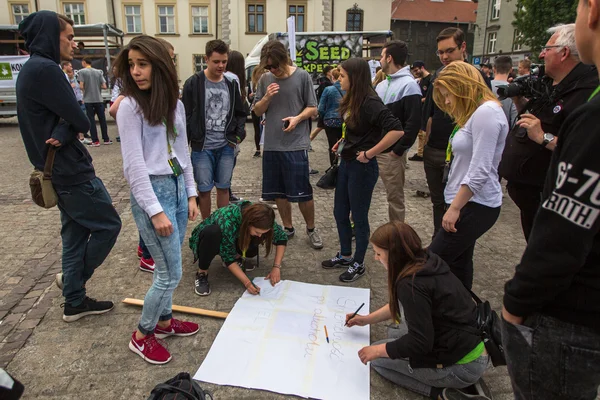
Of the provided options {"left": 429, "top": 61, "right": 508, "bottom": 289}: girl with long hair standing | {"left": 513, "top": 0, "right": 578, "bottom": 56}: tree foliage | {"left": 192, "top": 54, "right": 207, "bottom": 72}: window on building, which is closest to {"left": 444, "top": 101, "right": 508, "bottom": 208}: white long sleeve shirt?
{"left": 429, "top": 61, "right": 508, "bottom": 289}: girl with long hair standing

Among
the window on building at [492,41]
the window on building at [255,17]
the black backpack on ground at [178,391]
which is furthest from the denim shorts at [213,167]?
the window on building at [492,41]

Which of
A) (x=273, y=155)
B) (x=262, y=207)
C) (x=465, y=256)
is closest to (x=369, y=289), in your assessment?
(x=465, y=256)

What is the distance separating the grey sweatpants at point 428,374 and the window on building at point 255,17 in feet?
93.4

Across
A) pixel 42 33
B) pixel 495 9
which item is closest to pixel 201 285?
pixel 42 33

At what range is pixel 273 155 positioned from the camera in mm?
4070

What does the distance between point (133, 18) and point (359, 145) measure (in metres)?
29.4

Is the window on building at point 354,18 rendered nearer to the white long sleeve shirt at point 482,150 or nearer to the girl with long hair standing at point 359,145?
the girl with long hair standing at point 359,145

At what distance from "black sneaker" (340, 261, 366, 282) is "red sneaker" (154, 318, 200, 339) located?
1.29 metres

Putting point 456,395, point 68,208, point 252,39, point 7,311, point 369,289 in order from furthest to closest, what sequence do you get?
point 252,39 < point 369,289 < point 7,311 < point 68,208 < point 456,395

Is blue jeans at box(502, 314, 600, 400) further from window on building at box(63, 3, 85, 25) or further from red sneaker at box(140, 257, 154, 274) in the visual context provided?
window on building at box(63, 3, 85, 25)

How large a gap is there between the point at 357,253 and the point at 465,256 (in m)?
0.98

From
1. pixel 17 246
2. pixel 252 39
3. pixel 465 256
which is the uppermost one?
pixel 252 39

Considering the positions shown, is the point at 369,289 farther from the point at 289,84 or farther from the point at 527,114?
the point at 289,84

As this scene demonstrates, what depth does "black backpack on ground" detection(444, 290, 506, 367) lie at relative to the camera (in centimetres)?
201
